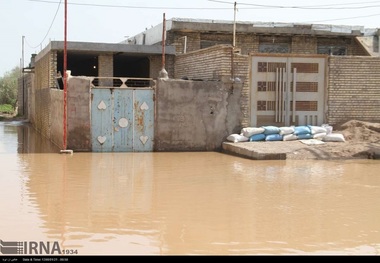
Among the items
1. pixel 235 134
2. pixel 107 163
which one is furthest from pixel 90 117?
pixel 235 134

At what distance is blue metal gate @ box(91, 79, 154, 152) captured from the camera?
16.3 metres

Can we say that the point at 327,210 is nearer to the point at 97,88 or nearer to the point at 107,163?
the point at 107,163

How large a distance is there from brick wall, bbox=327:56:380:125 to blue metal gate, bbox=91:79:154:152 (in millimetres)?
6168

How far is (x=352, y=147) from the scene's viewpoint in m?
16.0

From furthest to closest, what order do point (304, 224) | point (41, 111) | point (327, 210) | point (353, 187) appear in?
1. point (41, 111)
2. point (353, 187)
3. point (327, 210)
4. point (304, 224)

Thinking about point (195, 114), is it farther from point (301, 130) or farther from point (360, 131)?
point (360, 131)

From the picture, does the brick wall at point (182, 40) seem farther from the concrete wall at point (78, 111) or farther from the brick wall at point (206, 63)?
the concrete wall at point (78, 111)

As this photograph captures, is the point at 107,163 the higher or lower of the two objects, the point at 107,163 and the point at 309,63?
the lower

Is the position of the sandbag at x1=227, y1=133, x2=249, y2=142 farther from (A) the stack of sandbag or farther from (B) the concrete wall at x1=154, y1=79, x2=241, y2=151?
(B) the concrete wall at x1=154, y1=79, x2=241, y2=151

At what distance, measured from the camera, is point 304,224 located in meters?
7.39

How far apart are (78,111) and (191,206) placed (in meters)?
8.53

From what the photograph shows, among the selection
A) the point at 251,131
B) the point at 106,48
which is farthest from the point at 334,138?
the point at 106,48

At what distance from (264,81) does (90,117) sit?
19.0ft

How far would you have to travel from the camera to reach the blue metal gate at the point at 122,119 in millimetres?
16312
